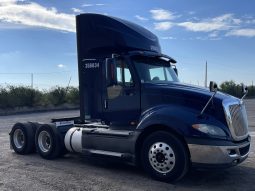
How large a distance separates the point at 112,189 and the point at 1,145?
6.36 metres

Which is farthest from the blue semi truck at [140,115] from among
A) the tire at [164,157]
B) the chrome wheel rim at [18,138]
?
the chrome wheel rim at [18,138]

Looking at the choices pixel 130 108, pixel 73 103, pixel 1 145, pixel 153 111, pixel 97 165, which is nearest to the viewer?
pixel 153 111

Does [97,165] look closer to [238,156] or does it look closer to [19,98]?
[238,156]

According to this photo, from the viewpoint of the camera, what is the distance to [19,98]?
3155 cm

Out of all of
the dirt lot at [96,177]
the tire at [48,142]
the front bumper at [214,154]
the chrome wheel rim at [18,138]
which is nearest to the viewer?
the front bumper at [214,154]

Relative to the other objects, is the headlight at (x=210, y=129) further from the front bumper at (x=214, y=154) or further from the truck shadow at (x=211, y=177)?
the truck shadow at (x=211, y=177)

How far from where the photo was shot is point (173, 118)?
7.09m

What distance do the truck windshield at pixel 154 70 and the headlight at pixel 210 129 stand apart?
164 centimetres

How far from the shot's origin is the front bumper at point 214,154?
6754 mm

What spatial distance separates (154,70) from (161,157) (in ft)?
6.62

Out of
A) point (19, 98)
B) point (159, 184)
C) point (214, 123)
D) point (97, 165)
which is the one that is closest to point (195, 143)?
point (214, 123)

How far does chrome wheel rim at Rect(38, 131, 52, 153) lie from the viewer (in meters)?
9.84

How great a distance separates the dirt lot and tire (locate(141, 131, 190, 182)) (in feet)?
0.61

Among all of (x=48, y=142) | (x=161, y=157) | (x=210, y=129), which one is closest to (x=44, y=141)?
(x=48, y=142)
